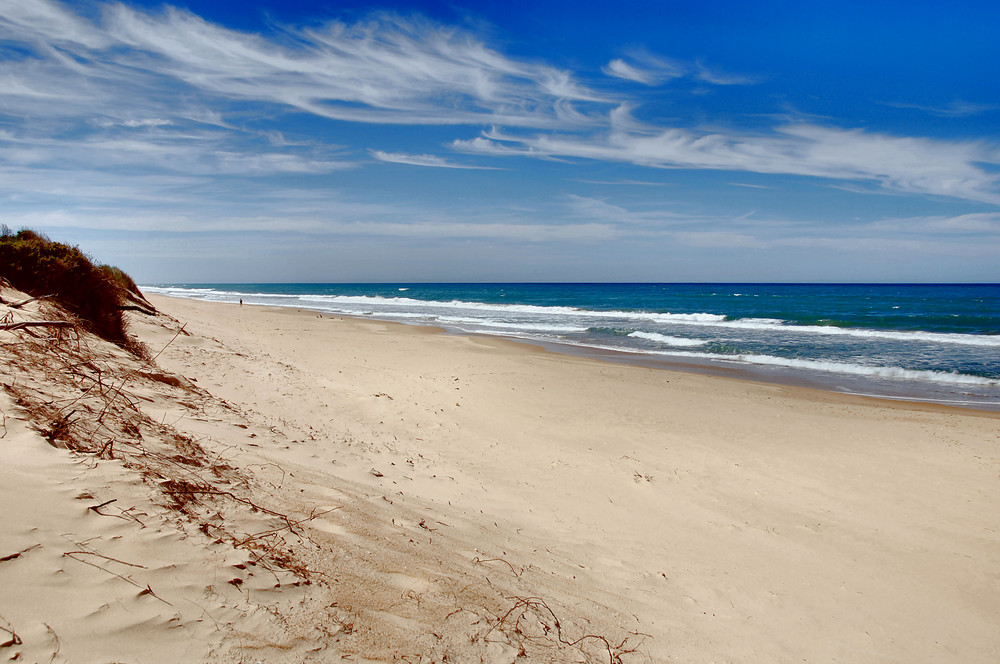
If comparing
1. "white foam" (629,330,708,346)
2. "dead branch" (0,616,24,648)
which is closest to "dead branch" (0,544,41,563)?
"dead branch" (0,616,24,648)

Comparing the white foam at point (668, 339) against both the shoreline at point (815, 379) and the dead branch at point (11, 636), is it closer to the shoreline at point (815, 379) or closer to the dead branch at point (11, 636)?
the shoreline at point (815, 379)

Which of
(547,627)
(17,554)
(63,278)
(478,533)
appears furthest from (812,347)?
(17,554)

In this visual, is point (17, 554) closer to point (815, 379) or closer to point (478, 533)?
point (478, 533)

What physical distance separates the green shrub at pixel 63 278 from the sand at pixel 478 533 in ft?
3.59

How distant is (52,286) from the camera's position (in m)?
7.61

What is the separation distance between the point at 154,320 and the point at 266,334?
18.1 feet

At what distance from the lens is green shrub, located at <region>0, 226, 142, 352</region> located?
7.48 m

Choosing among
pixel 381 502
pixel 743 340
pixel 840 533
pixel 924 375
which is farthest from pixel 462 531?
pixel 743 340

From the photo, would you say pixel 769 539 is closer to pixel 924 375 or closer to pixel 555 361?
pixel 555 361

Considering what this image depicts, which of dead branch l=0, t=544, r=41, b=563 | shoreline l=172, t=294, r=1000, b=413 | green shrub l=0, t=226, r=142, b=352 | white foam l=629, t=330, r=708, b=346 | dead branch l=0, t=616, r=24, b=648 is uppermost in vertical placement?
green shrub l=0, t=226, r=142, b=352

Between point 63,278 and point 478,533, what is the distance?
7.62 m

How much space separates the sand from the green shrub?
3.59 feet

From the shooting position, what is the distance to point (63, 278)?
7.68 meters

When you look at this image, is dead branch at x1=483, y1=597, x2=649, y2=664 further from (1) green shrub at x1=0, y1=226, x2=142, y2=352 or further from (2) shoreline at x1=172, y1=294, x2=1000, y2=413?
(2) shoreline at x1=172, y1=294, x2=1000, y2=413
